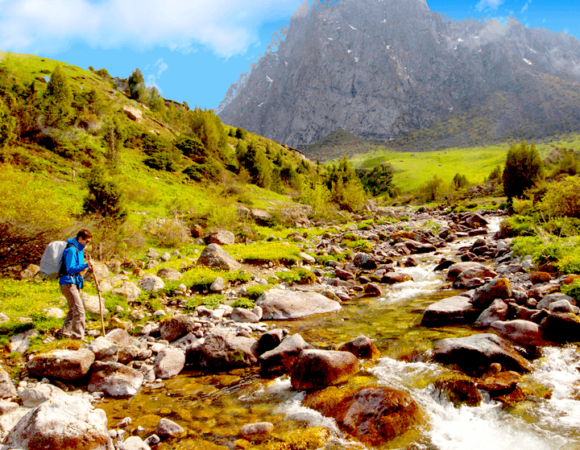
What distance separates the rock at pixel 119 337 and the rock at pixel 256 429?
15.2 ft

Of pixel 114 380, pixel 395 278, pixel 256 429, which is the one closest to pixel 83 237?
pixel 114 380

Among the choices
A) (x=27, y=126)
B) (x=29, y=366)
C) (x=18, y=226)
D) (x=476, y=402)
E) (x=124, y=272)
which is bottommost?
(x=476, y=402)

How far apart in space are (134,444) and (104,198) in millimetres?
16496

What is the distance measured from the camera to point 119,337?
8695 millimetres

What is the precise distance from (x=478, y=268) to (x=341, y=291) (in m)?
6.18

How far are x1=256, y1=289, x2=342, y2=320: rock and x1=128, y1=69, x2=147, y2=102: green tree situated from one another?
3179 inches

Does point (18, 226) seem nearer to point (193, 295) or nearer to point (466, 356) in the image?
point (193, 295)

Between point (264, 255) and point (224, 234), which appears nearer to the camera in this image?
point (264, 255)

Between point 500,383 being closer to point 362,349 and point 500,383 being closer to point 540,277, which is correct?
point 362,349

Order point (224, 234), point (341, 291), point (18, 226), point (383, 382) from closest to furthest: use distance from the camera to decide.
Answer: point (383, 382) → point (18, 226) → point (341, 291) → point (224, 234)

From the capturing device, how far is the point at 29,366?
271 inches

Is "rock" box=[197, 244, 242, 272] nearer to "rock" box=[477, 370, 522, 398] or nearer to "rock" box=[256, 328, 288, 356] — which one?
"rock" box=[256, 328, 288, 356]

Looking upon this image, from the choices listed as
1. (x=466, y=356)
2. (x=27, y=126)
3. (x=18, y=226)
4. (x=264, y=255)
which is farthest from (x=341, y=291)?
(x=27, y=126)

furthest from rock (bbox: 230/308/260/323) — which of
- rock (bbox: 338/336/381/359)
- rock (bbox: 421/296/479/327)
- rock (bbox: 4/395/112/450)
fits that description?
rock (bbox: 4/395/112/450)
